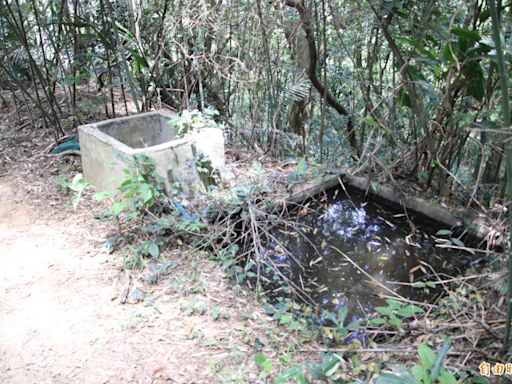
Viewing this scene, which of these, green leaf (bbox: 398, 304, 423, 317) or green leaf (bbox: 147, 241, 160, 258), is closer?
green leaf (bbox: 398, 304, 423, 317)

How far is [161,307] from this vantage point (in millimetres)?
2768

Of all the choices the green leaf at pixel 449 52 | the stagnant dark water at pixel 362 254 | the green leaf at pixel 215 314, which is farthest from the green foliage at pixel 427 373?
the green leaf at pixel 449 52

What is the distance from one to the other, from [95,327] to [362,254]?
176 cm

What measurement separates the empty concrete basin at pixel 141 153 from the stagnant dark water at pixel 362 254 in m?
0.87

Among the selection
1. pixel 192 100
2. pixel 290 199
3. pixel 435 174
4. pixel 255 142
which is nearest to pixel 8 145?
pixel 192 100

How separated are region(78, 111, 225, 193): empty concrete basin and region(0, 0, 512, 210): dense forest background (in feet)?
1.32

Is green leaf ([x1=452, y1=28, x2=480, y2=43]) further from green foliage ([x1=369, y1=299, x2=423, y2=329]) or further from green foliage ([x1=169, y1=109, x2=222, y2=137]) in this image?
green foliage ([x1=169, y1=109, x2=222, y2=137])

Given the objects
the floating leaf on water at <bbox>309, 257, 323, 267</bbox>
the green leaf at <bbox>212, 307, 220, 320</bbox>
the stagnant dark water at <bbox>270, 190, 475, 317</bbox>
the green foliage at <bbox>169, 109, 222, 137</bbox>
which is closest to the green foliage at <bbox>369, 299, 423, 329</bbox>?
the stagnant dark water at <bbox>270, 190, 475, 317</bbox>

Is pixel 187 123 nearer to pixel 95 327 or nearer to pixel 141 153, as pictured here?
pixel 141 153

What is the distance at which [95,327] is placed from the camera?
8.65ft

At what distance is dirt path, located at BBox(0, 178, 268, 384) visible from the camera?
7.75 feet

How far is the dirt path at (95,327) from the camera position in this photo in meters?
2.36

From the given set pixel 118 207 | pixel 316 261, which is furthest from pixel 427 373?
pixel 118 207

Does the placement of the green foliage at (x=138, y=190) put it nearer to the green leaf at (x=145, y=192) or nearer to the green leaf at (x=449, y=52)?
the green leaf at (x=145, y=192)
